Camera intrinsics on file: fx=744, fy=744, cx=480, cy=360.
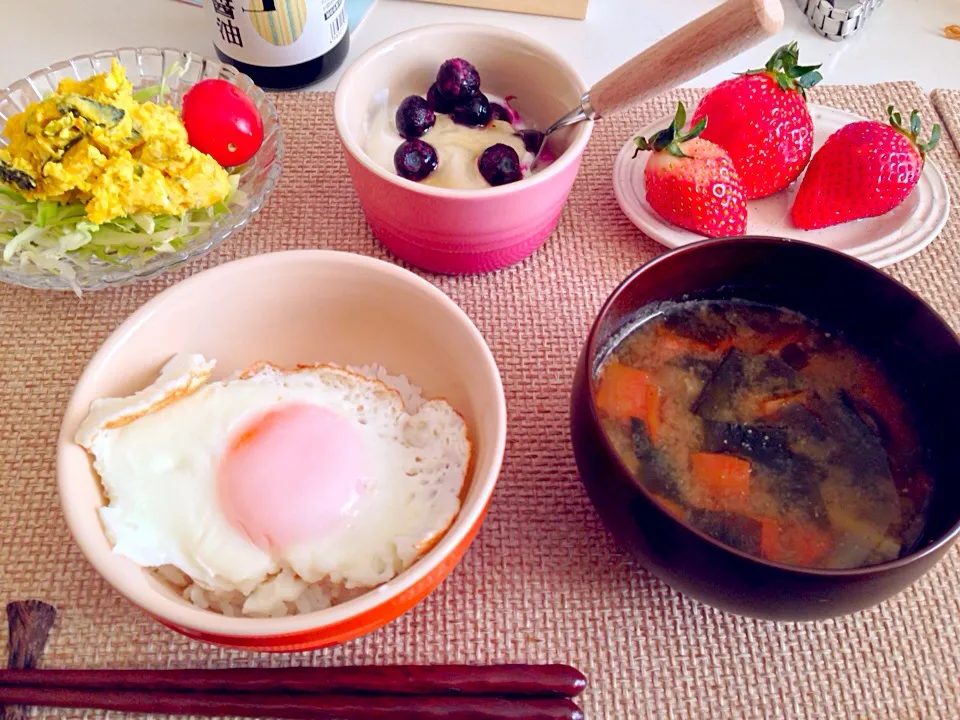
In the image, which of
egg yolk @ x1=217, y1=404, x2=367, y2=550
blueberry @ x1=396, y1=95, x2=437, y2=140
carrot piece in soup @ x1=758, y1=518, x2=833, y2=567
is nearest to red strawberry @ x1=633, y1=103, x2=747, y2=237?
blueberry @ x1=396, y1=95, x2=437, y2=140

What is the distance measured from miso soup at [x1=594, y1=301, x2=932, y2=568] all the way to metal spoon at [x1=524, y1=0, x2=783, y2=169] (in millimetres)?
343

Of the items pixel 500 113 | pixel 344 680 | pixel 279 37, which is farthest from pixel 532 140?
pixel 344 680

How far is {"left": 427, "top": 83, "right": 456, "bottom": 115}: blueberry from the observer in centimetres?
129

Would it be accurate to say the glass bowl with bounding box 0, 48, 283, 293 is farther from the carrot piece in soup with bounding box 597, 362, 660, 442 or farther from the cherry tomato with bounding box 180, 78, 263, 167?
the carrot piece in soup with bounding box 597, 362, 660, 442

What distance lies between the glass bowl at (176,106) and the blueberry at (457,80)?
0.32 meters

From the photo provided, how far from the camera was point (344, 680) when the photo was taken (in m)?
0.86

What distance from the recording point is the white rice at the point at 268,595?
885 millimetres

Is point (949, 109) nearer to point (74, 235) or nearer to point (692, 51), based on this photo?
point (692, 51)

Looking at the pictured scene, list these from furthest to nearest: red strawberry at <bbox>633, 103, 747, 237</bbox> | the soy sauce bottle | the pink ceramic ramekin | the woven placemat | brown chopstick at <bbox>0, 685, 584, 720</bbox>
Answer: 1. the woven placemat
2. the soy sauce bottle
3. red strawberry at <bbox>633, 103, 747, 237</bbox>
4. the pink ceramic ramekin
5. brown chopstick at <bbox>0, 685, 584, 720</bbox>

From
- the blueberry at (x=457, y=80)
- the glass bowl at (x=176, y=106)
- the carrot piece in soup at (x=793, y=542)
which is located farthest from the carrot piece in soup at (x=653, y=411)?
the glass bowl at (x=176, y=106)

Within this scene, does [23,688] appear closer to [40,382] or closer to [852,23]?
[40,382]

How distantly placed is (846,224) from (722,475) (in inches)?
26.6

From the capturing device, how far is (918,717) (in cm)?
89

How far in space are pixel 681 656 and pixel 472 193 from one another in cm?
69
